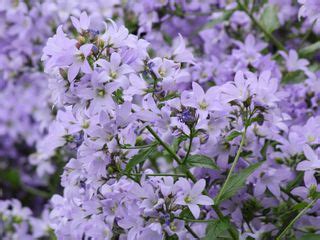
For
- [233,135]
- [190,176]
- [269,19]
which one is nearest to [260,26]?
[269,19]

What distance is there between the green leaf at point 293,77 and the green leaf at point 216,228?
82 centimetres

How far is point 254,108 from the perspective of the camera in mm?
1584

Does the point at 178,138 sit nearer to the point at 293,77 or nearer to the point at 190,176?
the point at 190,176

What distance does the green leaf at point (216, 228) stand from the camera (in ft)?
4.96

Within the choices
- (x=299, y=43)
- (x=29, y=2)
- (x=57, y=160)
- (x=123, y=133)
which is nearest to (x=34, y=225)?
(x=57, y=160)

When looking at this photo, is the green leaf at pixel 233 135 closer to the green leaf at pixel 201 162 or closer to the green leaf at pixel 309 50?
the green leaf at pixel 201 162

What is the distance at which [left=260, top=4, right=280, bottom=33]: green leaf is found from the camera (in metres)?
2.41

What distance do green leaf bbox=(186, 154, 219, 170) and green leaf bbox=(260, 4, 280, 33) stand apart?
3.09 ft

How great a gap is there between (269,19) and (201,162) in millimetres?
998

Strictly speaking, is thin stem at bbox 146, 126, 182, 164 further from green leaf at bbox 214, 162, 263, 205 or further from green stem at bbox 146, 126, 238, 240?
green leaf at bbox 214, 162, 263, 205

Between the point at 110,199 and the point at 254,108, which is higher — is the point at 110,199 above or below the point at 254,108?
below

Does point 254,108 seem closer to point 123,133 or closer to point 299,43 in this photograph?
point 123,133

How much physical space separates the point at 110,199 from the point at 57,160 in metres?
1.22

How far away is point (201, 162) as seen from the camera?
1589 mm
